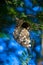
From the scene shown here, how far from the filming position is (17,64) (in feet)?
4.96

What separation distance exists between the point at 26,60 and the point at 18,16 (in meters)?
0.33

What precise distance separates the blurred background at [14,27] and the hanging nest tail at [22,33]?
3 cm

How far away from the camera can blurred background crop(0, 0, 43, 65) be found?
153 centimetres

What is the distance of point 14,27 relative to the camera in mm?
1632

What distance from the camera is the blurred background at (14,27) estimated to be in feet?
5.02

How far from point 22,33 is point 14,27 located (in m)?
0.07

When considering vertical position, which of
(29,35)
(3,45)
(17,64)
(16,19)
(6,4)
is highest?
(6,4)

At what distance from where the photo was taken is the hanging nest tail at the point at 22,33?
1612 millimetres

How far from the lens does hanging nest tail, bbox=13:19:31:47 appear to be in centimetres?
161

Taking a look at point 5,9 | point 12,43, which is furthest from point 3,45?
point 5,9

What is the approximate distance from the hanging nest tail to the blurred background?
3cm

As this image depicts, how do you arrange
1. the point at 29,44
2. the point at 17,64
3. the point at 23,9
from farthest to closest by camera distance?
1. the point at 23,9
2. the point at 29,44
3. the point at 17,64

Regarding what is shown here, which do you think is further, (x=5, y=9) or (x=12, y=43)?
(x=5, y=9)

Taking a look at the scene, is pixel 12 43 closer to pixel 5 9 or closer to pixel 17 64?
pixel 17 64
